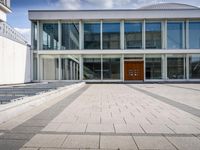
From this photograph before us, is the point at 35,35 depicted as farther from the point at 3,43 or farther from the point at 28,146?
the point at 28,146

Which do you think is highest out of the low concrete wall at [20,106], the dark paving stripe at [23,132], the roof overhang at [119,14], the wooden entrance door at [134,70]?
the roof overhang at [119,14]

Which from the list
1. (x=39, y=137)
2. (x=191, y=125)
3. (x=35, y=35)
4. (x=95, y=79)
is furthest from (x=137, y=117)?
(x=35, y=35)

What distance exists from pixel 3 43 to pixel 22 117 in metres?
16.4

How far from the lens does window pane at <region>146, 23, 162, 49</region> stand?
31531mm

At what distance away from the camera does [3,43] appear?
22.6m

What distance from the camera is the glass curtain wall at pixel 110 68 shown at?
31.3m

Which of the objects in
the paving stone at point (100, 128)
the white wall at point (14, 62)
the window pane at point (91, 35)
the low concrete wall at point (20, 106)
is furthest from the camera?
the window pane at point (91, 35)

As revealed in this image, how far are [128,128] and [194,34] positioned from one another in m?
28.2

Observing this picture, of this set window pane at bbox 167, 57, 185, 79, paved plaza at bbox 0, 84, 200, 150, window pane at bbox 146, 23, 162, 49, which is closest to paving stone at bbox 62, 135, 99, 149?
paved plaza at bbox 0, 84, 200, 150

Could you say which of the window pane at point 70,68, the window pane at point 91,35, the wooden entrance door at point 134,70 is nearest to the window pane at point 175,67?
the wooden entrance door at point 134,70

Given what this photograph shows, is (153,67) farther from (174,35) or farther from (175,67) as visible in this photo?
(174,35)

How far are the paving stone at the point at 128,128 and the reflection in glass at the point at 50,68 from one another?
25.1 meters

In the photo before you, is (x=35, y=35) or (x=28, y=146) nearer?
(x=28, y=146)

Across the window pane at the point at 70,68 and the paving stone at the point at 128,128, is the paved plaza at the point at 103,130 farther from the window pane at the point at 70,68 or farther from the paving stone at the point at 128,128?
the window pane at the point at 70,68
